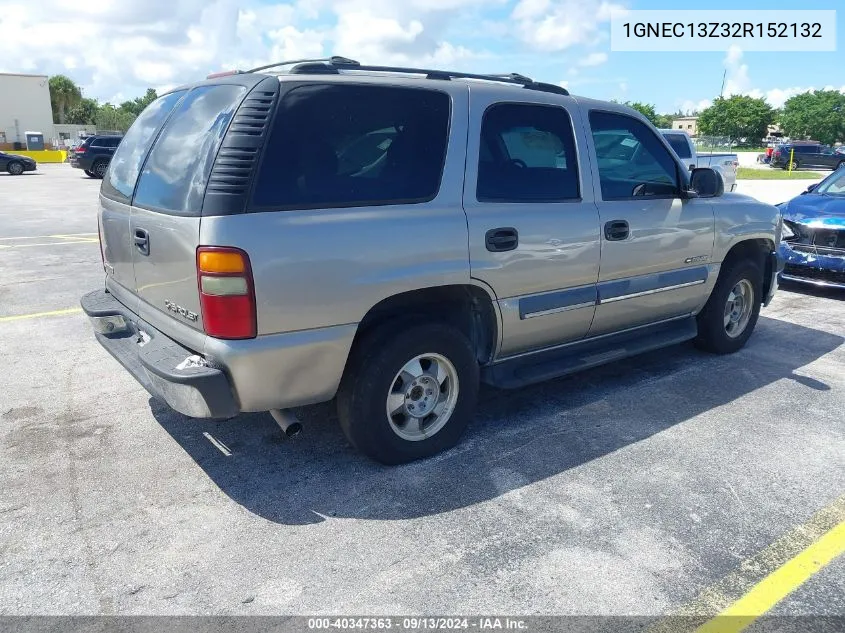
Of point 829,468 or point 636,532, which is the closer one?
point 636,532

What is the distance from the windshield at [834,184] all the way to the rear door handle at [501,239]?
655 cm

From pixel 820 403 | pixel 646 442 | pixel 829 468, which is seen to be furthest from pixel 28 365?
pixel 820 403

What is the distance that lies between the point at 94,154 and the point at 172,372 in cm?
2731

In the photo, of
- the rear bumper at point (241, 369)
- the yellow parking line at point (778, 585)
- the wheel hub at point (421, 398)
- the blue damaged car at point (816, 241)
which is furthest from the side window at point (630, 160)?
the blue damaged car at point (816, 241)

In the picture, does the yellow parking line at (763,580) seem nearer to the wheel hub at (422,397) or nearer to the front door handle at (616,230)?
the wheel hub at (422,397)

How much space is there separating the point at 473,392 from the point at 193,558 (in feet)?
5.37

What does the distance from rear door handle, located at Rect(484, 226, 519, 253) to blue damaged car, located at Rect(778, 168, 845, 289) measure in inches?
193

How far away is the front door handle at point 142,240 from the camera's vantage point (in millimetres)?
3326

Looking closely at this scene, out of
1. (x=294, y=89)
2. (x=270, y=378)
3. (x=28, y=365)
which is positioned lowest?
(x=28, y=365)

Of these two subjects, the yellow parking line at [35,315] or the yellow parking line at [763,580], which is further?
the yellow parking line at [35,315]

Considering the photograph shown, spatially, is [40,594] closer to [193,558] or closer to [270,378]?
[193,558]

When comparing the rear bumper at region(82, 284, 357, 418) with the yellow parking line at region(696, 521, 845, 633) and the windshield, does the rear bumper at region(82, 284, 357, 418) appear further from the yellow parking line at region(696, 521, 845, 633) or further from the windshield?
the windshield

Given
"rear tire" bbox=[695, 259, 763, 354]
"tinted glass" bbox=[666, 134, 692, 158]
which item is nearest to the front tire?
"rear tire" bbox=[695, 259, 763, 354]

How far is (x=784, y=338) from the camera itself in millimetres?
6070
